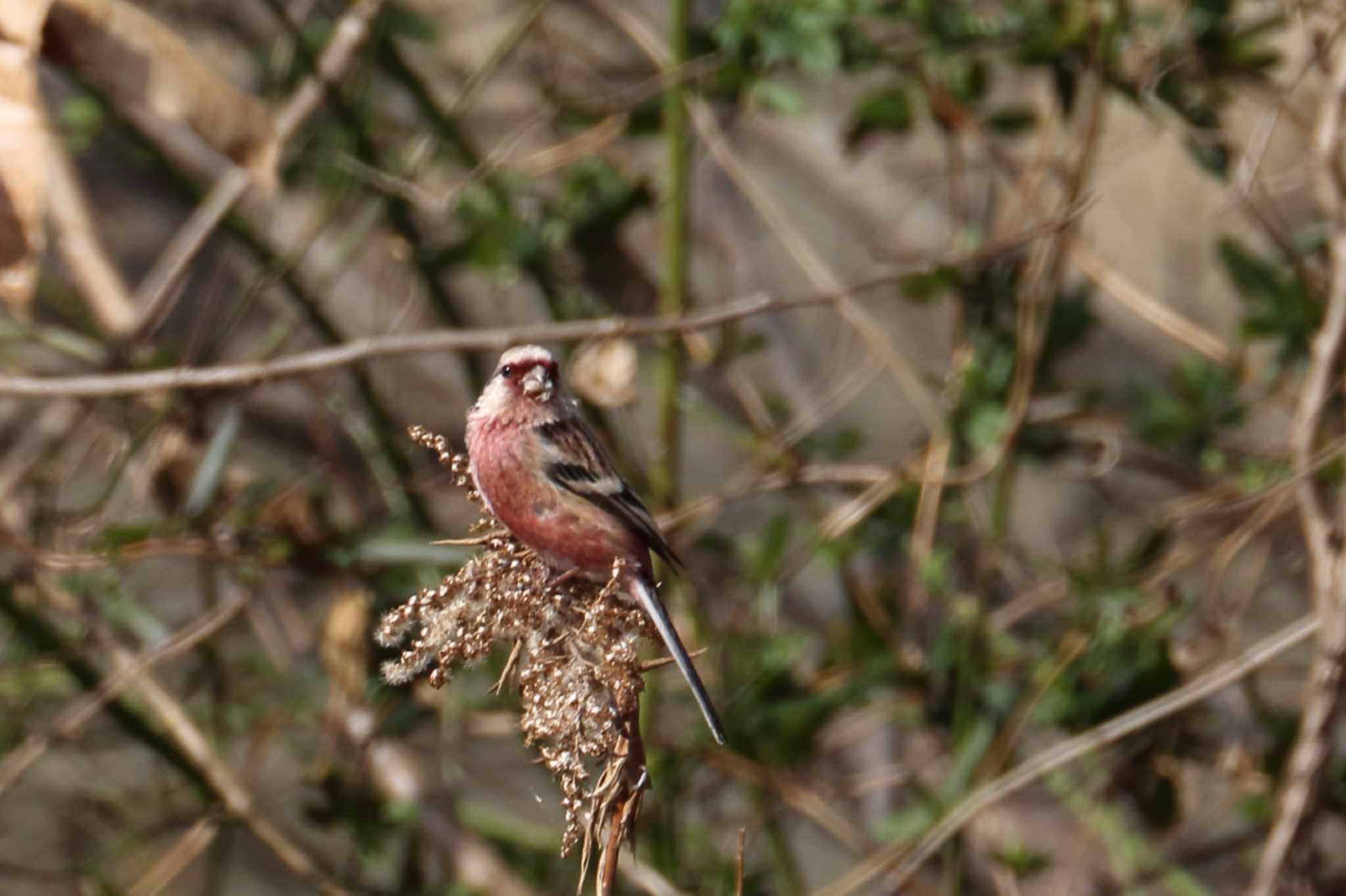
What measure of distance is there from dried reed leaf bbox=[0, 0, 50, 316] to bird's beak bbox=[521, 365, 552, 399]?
0.45 meters

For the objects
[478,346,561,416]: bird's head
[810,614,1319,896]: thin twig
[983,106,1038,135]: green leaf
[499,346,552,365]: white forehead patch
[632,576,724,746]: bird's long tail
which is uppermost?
[499,346,552,365]: white forehead patch

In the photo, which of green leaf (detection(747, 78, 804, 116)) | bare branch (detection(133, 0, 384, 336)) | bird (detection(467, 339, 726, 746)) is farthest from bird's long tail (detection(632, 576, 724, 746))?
bare branch (detection(133, 0, 384, 336))

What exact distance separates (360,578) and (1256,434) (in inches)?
81.1

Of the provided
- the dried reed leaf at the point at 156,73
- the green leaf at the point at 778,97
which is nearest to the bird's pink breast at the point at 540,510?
the dried reed leaf at the point at 156,73

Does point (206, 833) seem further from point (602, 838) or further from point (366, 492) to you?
point (602, 838)

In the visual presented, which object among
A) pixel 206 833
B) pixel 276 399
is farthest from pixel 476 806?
pixel 276 399

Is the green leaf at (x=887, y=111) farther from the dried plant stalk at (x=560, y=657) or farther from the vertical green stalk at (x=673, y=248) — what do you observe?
the dried plant stalk at (x=560, y=657)

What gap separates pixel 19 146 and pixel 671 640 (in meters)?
0.70

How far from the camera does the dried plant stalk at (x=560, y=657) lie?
3.37 ft

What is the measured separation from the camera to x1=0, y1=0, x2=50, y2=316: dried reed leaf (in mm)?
1199

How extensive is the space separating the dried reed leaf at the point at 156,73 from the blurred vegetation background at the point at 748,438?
35.7 inches

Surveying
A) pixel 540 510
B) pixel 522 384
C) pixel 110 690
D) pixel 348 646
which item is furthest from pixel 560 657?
pixel 348 646

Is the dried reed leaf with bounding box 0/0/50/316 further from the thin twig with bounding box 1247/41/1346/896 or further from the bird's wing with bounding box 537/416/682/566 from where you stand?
the thin twig with bounding box 1247/41/1346/896

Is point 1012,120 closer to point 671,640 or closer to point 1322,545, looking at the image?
point 1322,545
